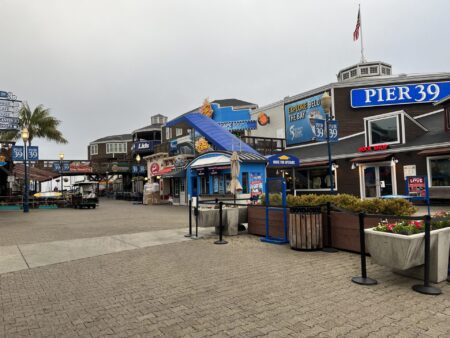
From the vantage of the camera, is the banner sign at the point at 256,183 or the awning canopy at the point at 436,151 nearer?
the awning canopy at the point at 436,151

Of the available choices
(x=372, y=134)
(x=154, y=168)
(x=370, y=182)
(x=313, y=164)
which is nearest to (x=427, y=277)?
(x=370, y=182)

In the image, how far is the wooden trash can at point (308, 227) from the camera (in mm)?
7562

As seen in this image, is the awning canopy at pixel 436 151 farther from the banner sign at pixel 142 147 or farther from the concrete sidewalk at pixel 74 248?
the banner sign at pixel 142 147

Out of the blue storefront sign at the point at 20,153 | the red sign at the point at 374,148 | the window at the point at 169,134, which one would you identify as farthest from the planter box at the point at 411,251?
the window at the point at 169,134

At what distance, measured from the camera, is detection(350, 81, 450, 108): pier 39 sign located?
78.1ft

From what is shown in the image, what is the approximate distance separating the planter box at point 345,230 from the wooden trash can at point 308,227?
0.33 meters

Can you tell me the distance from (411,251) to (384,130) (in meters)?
17.5

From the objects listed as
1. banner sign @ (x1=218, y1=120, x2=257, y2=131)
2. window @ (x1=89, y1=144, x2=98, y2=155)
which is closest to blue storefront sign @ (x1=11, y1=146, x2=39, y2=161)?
banner sign @ (x1=218, y1=120, x2=257, y2=131)

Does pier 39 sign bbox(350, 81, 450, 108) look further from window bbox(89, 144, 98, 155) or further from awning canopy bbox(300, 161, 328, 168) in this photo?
window bbox(89, 144, 98, 155)

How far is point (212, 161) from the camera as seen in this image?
843 inches

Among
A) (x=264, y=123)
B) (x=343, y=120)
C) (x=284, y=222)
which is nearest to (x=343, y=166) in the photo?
(x=343, y=120)

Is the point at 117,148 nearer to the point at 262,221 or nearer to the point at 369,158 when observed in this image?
the point at 369,158

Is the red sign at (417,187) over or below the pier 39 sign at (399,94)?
below

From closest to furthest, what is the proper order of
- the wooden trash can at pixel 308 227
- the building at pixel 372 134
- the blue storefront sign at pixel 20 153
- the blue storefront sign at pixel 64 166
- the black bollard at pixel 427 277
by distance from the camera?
the black bollard at pixel 427 277 < the wooden trash can at pixel 308 227 < the building at pixel 372 134 < the blue storefront sign at pixel 20 153 < the blue storefront sign at pixel 64 166
